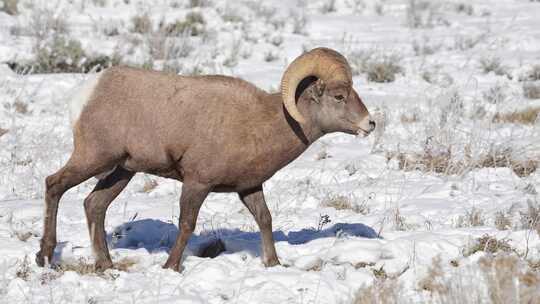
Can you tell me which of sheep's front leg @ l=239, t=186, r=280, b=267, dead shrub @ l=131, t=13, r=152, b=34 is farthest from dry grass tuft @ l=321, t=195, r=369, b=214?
dead shrub @ l=131, t=13, r=152, b=34

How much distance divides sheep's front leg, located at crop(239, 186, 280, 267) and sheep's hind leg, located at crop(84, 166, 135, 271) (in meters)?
0.93

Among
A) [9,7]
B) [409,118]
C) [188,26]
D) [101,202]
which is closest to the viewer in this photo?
[101,202]

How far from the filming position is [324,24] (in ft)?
56.1

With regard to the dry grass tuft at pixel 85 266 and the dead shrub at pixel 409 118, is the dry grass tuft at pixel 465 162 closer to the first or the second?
the dead shrub at pixel 409 118

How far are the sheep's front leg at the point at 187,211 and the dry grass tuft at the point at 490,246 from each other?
1.95 meters

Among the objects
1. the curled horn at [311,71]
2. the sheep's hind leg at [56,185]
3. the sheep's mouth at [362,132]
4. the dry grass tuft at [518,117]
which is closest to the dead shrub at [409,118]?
the dry grass tuft at [518,117]

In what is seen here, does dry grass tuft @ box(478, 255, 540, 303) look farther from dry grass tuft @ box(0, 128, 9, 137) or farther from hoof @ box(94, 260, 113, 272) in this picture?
dry grass tuft @ box(0, 128, 9, 137)

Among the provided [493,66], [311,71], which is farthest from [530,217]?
[493,66]

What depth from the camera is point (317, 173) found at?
371 inches

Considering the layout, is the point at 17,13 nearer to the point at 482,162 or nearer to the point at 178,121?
the point at 482,162

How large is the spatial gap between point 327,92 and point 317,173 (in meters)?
3.18

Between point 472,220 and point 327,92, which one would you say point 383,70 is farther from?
point 327,92

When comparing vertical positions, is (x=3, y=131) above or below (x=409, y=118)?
above

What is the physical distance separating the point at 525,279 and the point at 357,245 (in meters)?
2.23
